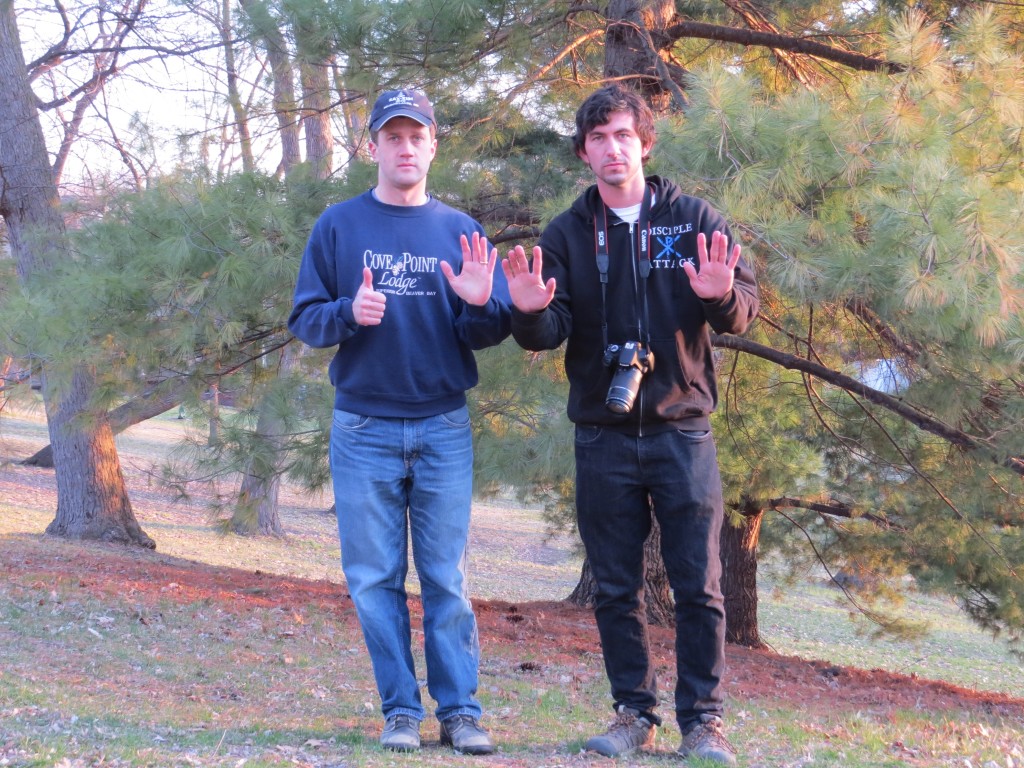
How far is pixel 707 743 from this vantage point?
3.17 metres

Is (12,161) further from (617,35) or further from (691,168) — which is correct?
(691,168)

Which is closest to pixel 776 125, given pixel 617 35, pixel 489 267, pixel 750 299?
pixel 750 299

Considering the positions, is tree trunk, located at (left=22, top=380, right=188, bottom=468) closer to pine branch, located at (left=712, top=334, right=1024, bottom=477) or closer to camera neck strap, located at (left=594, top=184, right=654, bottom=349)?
pine branch, located at (left=712, top=334, right=1024, bottom=477)

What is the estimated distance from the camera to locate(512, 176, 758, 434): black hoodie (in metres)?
3.20

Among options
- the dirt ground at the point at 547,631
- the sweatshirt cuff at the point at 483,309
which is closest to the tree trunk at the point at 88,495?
the dirt ground at the point at 547,631

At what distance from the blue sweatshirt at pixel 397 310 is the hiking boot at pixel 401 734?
973mm

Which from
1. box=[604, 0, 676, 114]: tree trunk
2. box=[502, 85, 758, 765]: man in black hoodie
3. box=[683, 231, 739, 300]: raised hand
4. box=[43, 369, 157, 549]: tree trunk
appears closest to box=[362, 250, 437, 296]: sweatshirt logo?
box=[502, 85, 758, 765]: man in black hoodie

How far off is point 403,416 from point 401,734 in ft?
3.29

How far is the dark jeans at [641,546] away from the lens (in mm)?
3217

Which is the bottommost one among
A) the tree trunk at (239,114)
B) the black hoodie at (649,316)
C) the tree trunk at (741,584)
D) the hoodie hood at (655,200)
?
the tree trunk at (741,584)

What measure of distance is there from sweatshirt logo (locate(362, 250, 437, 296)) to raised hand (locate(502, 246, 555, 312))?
345 mm

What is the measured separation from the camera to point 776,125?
430 cm

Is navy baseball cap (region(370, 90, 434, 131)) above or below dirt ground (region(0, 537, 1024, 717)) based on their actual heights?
above

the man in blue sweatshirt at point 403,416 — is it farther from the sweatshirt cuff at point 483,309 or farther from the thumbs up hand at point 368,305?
the thumbs up hand at point 368,305
